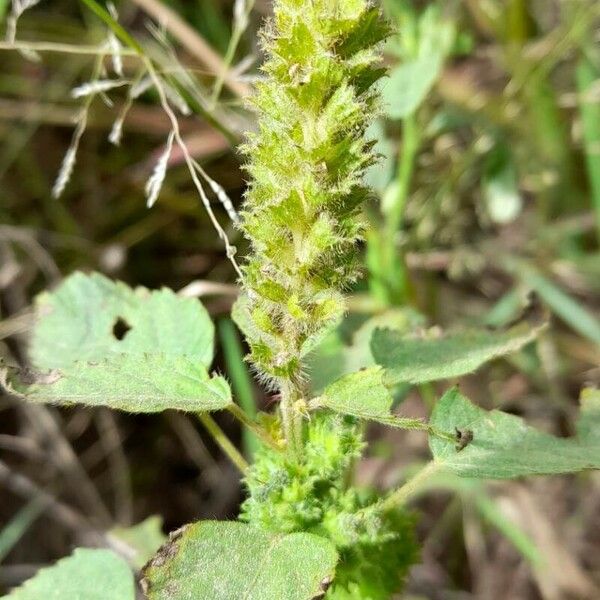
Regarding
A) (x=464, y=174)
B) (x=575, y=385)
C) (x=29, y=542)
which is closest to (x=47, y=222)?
(x=29, y=542)

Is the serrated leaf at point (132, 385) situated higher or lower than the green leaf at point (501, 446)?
higher

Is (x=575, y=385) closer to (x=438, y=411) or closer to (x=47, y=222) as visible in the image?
(x=438, y=411)

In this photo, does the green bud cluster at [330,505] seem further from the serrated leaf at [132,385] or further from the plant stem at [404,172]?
the plant stem at [404,172]

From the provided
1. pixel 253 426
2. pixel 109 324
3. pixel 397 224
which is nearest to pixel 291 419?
pixel 253 426

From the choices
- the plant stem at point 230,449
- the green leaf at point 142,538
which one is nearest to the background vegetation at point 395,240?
the green leaf at point 142,538

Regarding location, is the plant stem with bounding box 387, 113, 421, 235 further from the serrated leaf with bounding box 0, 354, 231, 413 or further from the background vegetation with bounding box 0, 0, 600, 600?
the serrated leaf with bounding box 0, 354, 231, 413

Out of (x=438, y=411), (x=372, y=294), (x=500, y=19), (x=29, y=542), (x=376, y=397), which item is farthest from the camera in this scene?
(x=500, y=19)

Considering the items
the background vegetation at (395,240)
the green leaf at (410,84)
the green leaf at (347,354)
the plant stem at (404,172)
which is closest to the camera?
the green leaf at (347,354)
